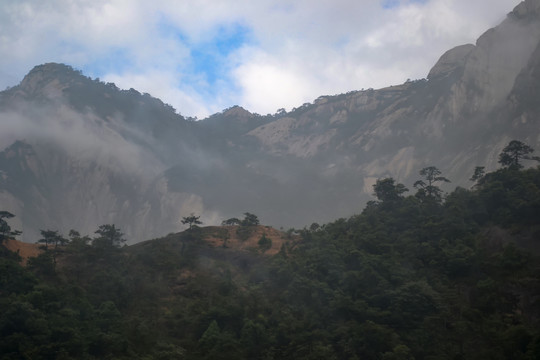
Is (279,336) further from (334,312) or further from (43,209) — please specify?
(43,209)

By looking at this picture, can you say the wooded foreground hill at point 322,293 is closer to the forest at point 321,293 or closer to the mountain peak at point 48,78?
the forest at point 321,293

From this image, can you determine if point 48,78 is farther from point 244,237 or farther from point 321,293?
point 321,293

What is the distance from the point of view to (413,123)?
286ft

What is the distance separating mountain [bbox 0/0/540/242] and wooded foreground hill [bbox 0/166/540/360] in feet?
99.3

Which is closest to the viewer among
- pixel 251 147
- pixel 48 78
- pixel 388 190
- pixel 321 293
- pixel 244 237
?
pixel 321 293

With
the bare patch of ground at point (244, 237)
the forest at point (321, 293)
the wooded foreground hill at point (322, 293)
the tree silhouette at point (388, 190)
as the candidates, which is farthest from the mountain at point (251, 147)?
the bare patch of ground at point (244, 237)

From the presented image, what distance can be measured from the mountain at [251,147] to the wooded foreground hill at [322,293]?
30253 mm

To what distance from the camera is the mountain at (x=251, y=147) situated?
70.2 m

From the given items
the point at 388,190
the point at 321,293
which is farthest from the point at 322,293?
the point at 388,190

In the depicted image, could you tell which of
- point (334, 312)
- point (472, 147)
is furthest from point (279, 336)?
point (472, 147)

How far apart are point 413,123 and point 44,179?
227ft

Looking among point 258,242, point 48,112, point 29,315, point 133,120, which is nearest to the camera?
point 29,315

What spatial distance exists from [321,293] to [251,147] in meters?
83.4

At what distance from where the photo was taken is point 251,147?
370ft
